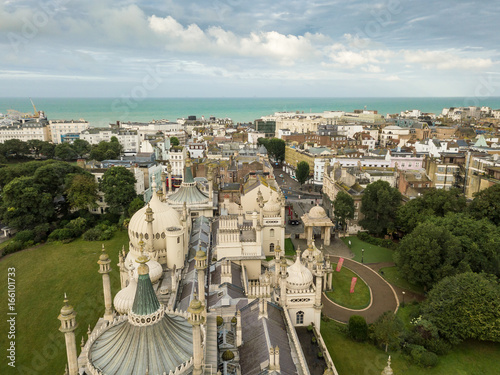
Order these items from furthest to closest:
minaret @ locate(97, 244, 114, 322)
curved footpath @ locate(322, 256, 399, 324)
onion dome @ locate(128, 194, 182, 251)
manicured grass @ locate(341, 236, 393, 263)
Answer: manicured grass @ locate(341, 236, 393, 263), curved footpath @ locate(322, 256, 399, 324), onion dome @ locate(128, 194, 182, 251), minaret @ locate(97, 244, 114, 322)

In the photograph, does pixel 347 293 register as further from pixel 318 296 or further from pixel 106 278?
pixel 106 278

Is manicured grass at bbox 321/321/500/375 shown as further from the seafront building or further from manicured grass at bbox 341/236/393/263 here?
manicured grass at bbox 341/236/393/263

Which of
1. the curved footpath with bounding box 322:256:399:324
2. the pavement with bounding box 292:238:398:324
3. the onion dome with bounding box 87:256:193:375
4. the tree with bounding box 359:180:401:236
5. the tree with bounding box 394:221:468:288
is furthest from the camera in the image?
the tree with bounding box 359:180:401:236

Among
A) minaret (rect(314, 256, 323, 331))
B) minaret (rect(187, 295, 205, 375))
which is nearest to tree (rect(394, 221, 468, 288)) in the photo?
minaret (rect(314, 256, 323, 331))

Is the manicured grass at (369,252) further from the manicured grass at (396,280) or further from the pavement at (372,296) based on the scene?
the manicured grass at (396,280)

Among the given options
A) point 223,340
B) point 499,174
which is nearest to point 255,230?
point 223,340

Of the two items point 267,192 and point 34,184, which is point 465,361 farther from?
point 34,184
